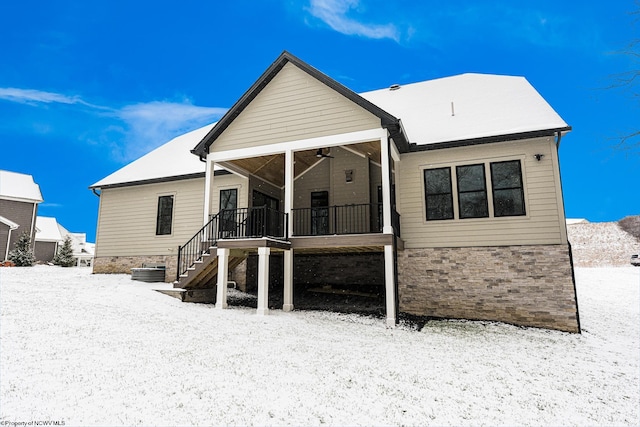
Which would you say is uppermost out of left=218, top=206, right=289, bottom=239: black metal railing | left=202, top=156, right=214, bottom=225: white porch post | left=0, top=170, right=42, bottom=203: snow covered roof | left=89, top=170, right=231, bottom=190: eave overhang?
left=0, top=170, right=42, bottom=203: snow covered roof

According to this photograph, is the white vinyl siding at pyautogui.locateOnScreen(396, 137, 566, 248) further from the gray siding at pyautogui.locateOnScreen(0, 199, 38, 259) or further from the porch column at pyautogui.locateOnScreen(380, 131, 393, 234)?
the gray siding at pyautogui.locateOnScreen(0, 199, 38, 259)

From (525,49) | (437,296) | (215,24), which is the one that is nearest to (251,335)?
(437,296)

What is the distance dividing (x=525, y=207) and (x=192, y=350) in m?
9.05

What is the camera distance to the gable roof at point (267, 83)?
990 centimetres

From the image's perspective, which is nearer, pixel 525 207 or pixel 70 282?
pixel 525 207

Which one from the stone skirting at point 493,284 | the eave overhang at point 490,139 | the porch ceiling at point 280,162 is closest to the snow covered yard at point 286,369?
the stone skirting at point 493,284

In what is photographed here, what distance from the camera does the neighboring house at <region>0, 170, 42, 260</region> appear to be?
1094 inches

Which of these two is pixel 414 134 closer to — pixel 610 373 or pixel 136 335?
pixel 610 373

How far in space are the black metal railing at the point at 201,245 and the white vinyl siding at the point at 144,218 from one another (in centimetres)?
91

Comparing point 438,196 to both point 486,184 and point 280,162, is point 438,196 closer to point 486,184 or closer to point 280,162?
point 486,184

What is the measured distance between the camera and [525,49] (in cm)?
16025

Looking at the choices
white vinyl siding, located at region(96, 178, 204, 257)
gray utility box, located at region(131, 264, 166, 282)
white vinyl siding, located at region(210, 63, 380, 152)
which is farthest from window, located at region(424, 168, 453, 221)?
gray utility box, located at region(131, 264, 166, 282)

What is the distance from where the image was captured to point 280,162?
13.8 meters

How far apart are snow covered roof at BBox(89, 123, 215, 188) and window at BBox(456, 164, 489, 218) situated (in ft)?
31.9
